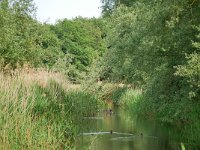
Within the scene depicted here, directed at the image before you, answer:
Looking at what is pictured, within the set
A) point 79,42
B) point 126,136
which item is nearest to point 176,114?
point 126,136

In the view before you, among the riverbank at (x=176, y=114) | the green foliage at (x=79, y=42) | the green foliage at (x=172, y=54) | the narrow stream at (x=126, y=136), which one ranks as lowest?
the narrow stream at (x=126, y=136)

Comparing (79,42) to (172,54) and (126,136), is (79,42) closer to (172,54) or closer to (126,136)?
(126,136)

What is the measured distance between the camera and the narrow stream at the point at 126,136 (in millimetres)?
13734

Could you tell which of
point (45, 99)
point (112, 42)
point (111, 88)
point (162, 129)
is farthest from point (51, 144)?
point (111, 88)

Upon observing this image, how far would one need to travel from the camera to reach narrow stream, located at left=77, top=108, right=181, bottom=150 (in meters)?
13.7

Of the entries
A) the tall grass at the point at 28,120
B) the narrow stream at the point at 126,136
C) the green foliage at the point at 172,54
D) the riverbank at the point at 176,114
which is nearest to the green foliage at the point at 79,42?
the riverbank at the point at 176,114

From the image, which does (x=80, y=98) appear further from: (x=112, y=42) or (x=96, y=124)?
(x=112, y=42)

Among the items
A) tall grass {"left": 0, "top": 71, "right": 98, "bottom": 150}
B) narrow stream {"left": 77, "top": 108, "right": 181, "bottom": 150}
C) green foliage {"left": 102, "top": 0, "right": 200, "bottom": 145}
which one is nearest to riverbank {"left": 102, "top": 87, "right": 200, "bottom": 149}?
green foliage {"left": 102, "top": 0, "right": 200, "bottom": 145}

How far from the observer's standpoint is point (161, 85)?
14422mm

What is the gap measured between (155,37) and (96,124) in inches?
289

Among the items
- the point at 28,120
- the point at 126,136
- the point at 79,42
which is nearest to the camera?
the point at 28,120

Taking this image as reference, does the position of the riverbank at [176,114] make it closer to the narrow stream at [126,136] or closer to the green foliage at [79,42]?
the narrow stream at [126,136]

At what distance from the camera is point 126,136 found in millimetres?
16422

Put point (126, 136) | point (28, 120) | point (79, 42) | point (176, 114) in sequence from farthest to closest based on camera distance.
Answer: point (79, 42) → point (126, 136) → point (176, 114) → point (28, 120)
